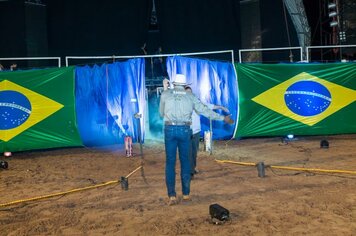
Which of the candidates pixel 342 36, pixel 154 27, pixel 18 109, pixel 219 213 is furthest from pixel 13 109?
pixel 342 36

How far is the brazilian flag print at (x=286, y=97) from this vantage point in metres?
11.6

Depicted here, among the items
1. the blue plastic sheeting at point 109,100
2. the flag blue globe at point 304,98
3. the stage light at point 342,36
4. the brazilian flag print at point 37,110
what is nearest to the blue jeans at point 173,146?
the blue plastic sheeting at point 109,100

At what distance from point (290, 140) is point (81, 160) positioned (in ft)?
21.1

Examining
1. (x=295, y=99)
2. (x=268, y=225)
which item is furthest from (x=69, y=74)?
(x=268, y=225)

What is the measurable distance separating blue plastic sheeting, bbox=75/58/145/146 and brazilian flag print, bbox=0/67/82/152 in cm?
34

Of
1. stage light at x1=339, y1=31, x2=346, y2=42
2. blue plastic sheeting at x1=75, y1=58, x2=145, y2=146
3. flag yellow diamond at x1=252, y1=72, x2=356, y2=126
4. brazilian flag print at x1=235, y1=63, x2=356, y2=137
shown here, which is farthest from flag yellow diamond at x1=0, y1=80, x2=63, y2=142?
stage light at x1=339, y1=31, x2=346, y2=42

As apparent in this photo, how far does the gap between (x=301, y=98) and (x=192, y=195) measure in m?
6.76

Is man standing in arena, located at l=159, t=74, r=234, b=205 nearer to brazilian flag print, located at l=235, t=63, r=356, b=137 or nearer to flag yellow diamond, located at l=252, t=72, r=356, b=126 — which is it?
brazilian flag print, located at l=235, t=63, r=356, b=137

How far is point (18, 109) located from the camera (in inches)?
415

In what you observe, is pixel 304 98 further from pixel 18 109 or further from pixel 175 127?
pixel 18 109

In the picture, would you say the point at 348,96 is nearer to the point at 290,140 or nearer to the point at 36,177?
the point at 290,140

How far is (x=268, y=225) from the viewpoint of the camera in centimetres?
482

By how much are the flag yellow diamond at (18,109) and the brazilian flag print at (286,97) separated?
5.96 meters

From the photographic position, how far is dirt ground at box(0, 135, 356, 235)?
4883 millimetres
